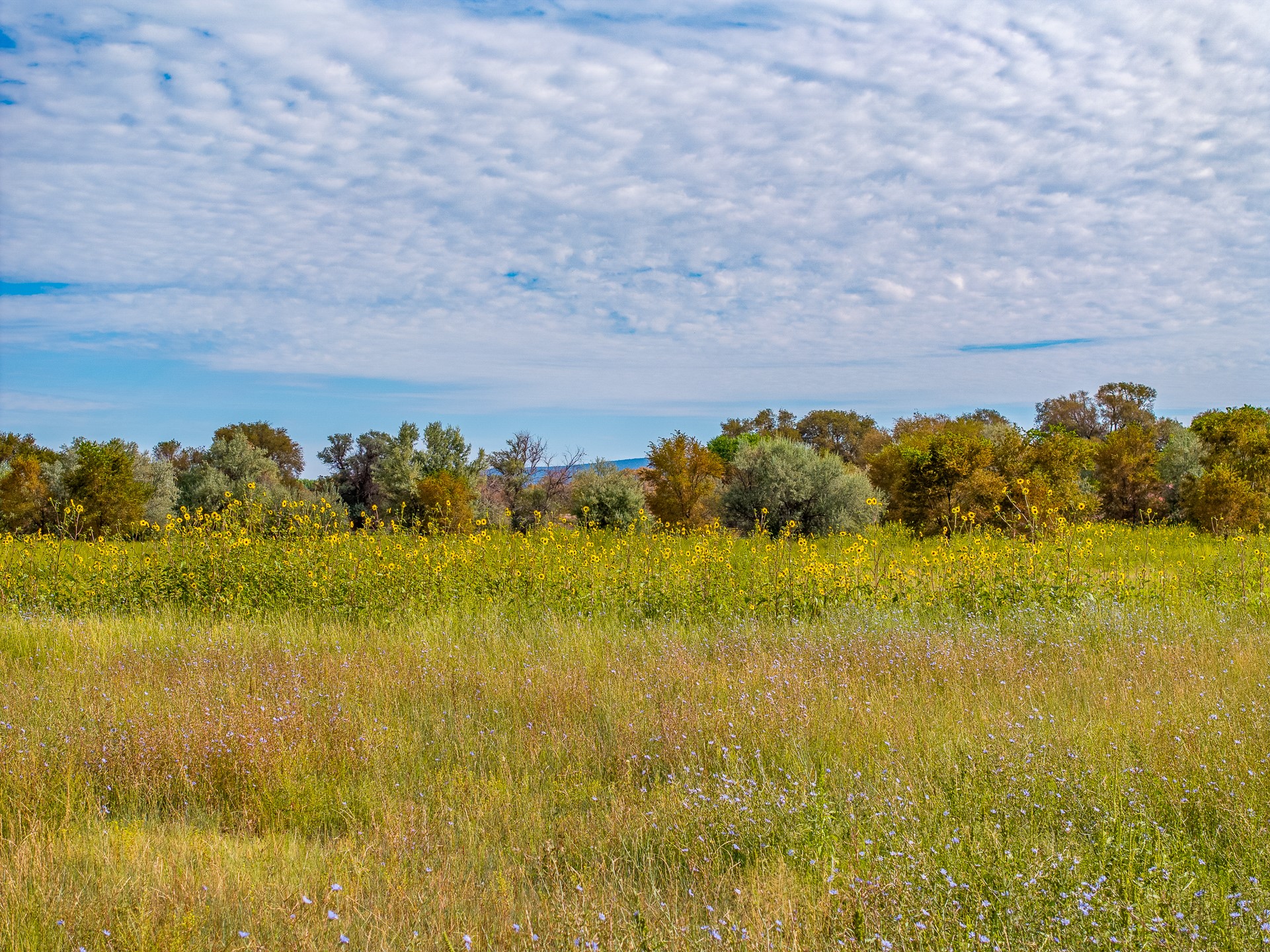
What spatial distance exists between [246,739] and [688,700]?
109 inches

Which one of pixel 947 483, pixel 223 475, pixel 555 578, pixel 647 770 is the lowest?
pixel 647 770

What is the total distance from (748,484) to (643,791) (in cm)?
1816

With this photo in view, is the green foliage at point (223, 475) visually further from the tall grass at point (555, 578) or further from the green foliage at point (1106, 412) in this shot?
the green foliage at point (1106, 412)

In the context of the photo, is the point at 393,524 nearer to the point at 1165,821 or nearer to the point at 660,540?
the point at 660,540

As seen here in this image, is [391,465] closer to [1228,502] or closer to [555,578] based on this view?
[555,578]

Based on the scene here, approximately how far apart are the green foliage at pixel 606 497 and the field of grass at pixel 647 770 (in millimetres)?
13151

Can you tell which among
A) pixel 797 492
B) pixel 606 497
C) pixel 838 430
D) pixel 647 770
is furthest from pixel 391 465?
pixel 838 430

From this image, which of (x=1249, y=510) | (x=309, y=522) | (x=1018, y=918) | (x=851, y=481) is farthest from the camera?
(x=851, y=481)

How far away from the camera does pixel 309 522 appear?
10062 millimetres

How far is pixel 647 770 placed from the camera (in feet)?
14.1

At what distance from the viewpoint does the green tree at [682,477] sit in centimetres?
2216

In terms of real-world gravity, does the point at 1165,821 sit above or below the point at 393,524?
below

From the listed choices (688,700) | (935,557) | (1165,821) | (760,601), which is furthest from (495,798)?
(935,557)

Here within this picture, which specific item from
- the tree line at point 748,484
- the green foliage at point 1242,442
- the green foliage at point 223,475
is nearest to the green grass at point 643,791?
the tree line at point 748,484
